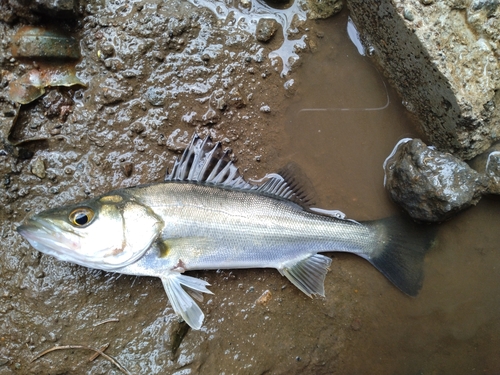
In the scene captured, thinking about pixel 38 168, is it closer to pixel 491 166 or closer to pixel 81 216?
pixel 81 216

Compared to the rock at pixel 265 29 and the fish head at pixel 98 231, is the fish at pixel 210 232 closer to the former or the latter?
the fish head at pixel 98 231

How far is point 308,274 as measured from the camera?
341 cm

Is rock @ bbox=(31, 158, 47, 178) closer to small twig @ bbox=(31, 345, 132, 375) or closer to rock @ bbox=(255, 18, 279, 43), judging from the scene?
small twig @ bbox=(31, 345, 132, 375)

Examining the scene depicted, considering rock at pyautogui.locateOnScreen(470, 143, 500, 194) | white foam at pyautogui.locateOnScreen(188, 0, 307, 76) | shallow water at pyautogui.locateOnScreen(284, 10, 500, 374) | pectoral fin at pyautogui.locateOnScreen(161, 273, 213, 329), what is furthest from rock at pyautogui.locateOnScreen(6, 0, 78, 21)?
rock at pyautogui.locateOnScreen(470, 143, 500, 194)

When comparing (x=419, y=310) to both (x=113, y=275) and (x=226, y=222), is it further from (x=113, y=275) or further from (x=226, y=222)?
(x=113, y=275)

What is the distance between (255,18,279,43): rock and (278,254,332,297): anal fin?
6.65ft

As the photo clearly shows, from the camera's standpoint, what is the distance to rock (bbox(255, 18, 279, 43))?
11.5ft

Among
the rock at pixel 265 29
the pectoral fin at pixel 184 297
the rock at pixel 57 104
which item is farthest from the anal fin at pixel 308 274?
the rock at pixel 57 104

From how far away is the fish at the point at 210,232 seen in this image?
289cm

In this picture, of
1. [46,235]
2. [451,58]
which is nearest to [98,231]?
[46,235]

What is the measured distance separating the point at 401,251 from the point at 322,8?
232 centimetres

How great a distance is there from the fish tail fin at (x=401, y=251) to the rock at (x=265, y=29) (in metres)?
1.90

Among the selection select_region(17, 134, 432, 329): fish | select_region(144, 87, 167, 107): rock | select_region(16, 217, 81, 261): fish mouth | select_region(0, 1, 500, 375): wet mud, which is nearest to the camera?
select_region(16, 217, 81, 261): fish mouth

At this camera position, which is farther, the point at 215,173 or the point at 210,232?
the point at 215,173
